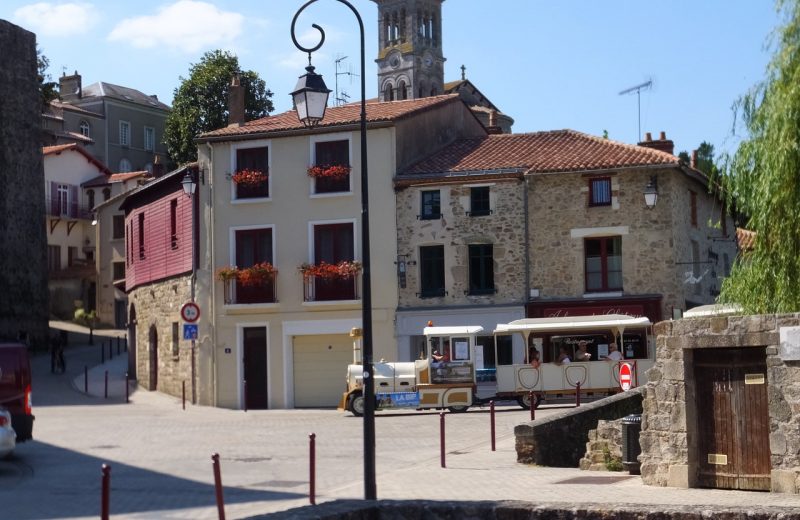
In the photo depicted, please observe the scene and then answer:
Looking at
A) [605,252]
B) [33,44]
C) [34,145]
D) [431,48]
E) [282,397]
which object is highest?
[431,48]

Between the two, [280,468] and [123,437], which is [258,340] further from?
[280,468]

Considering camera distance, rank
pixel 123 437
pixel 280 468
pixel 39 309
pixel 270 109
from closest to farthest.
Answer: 1. pixel 280 468
2. pixel 123 437
3. pixel 39 309
4. pixel 270 109

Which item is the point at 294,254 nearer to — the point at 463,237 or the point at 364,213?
the point at 463,237

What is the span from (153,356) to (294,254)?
6932 millimetres

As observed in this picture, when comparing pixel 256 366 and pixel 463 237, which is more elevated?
pixel 463 237

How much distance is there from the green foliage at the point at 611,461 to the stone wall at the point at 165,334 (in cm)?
2135

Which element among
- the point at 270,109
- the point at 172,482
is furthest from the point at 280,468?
the point at 270,109

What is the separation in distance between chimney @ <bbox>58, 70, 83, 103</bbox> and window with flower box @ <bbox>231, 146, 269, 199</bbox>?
45.2 m

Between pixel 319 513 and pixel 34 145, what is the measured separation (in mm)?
48822

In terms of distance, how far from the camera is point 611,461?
18312 mm

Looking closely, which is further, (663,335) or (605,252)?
(605,252)

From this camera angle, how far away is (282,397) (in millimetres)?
36812

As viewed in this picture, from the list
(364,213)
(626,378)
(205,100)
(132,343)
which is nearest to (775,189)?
Answer: (364,213)

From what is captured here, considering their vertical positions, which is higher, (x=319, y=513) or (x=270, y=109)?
(x=270, y=109)
